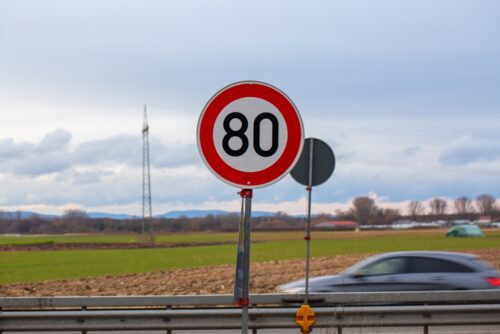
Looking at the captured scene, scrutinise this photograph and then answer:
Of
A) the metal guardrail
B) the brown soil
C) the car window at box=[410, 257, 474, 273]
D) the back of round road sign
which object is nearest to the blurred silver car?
the car window at box=[410, 257, 474, 273]

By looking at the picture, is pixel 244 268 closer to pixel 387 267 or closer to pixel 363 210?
pixel 387 267

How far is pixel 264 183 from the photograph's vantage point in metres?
5.44

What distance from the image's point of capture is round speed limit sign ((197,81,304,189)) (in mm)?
5449

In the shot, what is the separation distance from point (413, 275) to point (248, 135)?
10.5 m

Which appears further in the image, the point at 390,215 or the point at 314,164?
the point at 390,215

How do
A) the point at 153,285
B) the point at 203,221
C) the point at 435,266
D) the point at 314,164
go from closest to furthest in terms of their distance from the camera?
1. the point at 314,164
2. the point at 435,266
3. the point at 153,285
4. the point at 203,221

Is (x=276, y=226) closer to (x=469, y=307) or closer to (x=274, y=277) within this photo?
(x=274, y=277)

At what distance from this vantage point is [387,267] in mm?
15289

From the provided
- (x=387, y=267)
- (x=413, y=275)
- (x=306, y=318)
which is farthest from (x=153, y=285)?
(x=306, y=318)

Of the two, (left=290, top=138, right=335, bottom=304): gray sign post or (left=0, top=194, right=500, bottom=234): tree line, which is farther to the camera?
(left=0, top=194, right=500, bottom=234): tree line

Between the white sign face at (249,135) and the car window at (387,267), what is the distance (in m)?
10.1

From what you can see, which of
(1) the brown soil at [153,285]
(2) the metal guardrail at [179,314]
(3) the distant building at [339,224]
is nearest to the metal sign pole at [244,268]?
(2) the metal guardrail at [179,314]

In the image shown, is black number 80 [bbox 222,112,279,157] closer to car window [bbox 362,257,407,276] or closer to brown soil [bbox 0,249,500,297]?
car window [bbox 362,257,407,276]

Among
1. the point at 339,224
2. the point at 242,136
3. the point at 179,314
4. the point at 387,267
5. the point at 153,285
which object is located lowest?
the point at 339,224
